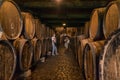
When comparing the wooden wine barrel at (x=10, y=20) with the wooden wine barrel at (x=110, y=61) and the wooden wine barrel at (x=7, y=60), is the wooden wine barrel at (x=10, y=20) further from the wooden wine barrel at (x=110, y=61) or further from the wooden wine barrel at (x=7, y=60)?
the wooden wine barrel at (x=110, y=61)

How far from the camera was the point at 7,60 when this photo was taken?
4.15 metres

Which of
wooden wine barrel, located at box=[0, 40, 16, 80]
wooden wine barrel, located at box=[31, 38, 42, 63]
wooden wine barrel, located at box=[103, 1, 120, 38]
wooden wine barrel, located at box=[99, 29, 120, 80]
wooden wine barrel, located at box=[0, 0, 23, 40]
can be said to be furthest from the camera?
wooden wine barrel, located at box=[31, 38, 42, 63]

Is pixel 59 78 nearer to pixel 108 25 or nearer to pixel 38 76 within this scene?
pixel 38 76

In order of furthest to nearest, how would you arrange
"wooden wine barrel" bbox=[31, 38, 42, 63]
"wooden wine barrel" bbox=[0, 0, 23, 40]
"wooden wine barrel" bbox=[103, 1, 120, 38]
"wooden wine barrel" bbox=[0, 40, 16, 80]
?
1. "wooden wine barrel" bbox=[31, 38, 42, 63]
2. "wooden wine barrel" bbox=[0, 0, 23, 40]
3. "wooden wine barrel" bbox=[0, 40, 16, 80]
4. "wooden wine barrel" bbox=[103, 1, 120, 38]

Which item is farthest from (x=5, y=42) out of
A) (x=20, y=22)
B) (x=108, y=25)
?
(x=108, y=25)

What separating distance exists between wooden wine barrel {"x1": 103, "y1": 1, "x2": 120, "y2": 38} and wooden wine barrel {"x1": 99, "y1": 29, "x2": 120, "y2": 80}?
17.8 inches

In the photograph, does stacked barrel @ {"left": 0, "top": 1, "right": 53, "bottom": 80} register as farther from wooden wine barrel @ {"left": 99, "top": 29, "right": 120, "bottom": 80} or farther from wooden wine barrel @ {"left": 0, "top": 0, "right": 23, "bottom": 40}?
wooden wine barrel @ {"left": 99, "top": 29, "right": 120, "bottom": 80}

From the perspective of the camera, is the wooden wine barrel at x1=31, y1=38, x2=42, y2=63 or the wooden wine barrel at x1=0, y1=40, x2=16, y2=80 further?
the wooden wine barrel at x1=31, y1=38, x2=42, y2=63

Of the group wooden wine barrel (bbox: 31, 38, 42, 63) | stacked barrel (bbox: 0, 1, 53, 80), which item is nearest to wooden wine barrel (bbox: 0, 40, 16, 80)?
stacked barrel (bbox: 0, 1, 53, 80)

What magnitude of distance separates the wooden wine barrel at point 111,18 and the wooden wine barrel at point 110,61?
453 mm

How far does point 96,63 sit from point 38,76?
295 centimetres

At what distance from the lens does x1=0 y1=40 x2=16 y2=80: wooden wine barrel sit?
3988 millimetres

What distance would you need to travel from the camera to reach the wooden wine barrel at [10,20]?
14.9ft

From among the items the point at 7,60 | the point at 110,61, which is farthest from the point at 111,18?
the point at 7,60
